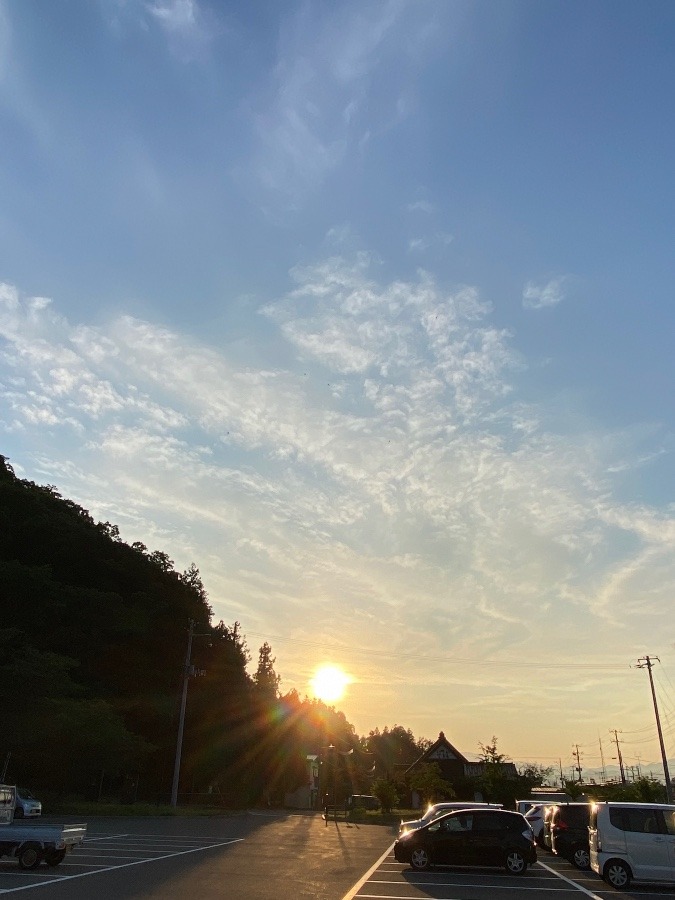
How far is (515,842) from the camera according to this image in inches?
670

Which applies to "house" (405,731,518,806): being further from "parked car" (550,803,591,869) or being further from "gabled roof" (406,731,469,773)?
"parked car" (550,803,591,869)

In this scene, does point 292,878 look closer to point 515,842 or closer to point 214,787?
point 515,842

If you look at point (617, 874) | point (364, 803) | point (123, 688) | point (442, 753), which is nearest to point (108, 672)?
point (123, 688)

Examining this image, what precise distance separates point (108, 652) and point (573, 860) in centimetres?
3997

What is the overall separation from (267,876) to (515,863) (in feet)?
20.5

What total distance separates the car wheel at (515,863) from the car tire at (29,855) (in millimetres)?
10719

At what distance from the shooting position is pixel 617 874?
15.0m

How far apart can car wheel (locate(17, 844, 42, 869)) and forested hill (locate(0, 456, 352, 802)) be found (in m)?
26.7

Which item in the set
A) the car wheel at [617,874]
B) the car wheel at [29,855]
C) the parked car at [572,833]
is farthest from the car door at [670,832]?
the car wheel at [29,855]

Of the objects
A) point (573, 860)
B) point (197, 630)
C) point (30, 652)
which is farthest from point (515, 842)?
point (197, 630)

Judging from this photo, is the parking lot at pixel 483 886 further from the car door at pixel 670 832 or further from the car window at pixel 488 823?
the car window at pixel 488 823

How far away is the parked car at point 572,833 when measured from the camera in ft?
62.7

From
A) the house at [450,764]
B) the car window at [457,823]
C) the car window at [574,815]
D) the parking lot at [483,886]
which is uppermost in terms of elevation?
the house at [450,764]

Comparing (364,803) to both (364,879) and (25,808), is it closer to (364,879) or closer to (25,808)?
(25,808)
